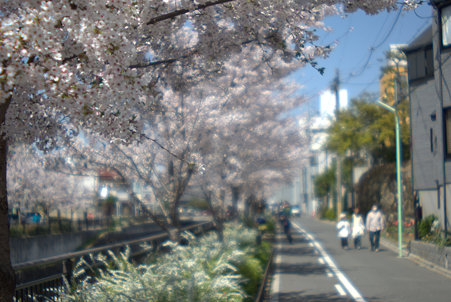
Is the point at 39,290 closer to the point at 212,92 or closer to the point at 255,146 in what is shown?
the point at 212,92

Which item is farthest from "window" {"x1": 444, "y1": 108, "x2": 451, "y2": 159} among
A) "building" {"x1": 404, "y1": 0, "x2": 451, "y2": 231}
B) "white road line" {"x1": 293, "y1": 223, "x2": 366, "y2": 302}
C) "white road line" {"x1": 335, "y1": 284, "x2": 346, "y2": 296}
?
"white road line" {"x1": 335, "y1": 284, "x2": 346, "y2": 296}

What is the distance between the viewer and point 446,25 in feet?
62.9

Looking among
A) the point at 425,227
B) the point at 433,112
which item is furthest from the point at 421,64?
the point at 425,227

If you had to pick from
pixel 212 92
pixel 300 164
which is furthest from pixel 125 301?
pixel 300 164

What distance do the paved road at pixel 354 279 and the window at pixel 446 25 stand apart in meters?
8.18

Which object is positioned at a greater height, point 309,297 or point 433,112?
point 433,112

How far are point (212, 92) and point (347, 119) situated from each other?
30173mm

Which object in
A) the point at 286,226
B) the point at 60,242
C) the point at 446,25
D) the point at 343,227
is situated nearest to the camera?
the point at 446,25

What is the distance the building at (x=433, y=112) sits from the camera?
63.4 feet

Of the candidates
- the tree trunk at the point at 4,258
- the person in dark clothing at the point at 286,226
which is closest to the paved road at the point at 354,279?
the person in dark clothing at the point at 286,226

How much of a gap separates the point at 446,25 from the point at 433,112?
4.47m

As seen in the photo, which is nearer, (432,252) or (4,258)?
(4,258)

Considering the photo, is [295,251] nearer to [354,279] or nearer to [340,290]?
[354,279]

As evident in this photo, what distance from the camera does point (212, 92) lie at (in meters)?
14.1
